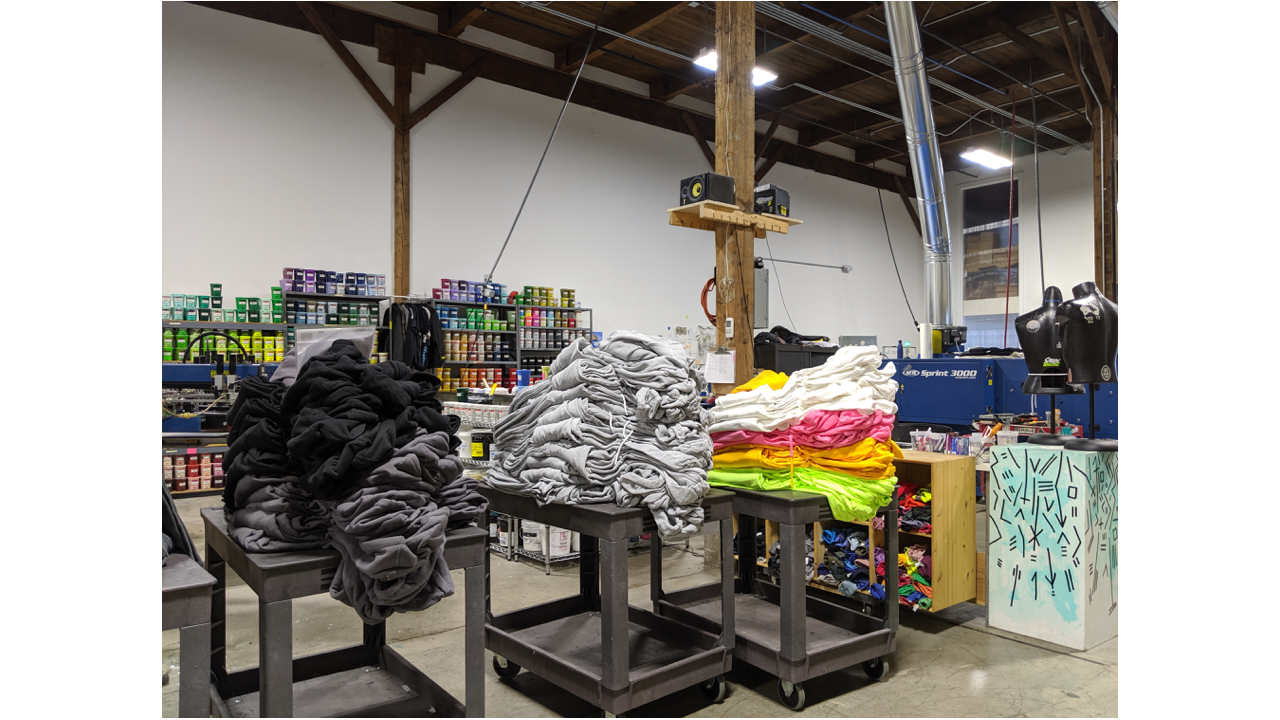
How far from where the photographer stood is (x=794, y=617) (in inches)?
100

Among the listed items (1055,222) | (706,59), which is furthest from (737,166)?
(1055,222)

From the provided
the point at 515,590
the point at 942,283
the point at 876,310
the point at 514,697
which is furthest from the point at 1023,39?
the point at 514,697

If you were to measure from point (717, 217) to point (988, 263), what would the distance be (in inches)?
453

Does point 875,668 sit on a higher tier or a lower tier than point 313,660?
lower

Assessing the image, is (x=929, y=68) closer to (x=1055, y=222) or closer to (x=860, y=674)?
(x=1055, y=222)

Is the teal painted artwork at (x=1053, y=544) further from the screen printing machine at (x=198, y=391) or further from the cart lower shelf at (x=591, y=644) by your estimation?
the screen printing machine at (x=198, y=391)

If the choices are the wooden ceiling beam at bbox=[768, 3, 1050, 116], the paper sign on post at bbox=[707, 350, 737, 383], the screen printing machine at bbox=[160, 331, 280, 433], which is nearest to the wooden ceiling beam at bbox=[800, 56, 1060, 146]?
the wooden ceiling beam at bbox=[768, 3, 1050, 116]

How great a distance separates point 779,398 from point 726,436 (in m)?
0.25

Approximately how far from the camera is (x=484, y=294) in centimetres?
862
